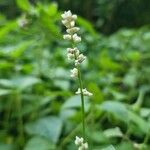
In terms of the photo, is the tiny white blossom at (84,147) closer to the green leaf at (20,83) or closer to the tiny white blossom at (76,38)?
the tiny white blossom at (76,38)

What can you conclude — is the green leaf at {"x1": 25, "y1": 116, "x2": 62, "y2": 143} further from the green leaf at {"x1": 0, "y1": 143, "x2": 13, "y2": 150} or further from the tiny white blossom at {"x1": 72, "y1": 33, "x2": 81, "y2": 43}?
the tiny white blossom at {"x1": 72, "y1": 33, "x2": 81, "y2": 43}

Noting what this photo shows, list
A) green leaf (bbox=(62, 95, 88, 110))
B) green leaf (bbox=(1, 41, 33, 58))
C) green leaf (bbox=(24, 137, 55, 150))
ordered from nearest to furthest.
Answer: green leaf (bbox=(24, 137, 55, 150)) → green leaf (bbox=(62, 95, 88, 110)) → green leaf (bbox=(1, 41, 33, 58))

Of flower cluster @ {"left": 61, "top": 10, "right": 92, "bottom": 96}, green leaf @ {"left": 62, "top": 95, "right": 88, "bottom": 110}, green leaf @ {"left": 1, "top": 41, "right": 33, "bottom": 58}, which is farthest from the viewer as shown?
green leaf @ {"left": 1, "top": 41, "right": 33, "bottom": 58}

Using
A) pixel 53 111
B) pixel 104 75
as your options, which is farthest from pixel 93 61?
pixel 53 111

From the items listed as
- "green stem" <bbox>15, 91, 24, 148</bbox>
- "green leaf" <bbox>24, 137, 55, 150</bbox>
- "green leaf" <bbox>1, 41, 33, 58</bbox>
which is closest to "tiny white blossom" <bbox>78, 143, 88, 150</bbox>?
"green leaf" <bbox>24, 137, 55, 150</bbox>

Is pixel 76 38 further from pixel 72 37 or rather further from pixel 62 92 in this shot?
pixel 62 92

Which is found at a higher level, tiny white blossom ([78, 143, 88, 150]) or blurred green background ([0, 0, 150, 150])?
blurred green background ([0, 0, 150, 150])

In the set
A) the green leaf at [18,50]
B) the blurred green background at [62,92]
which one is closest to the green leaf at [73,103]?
the blurred green background at [62,92]
